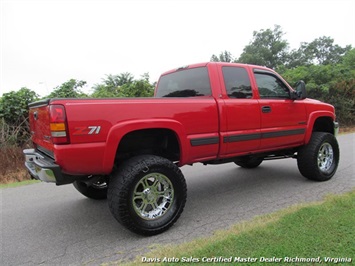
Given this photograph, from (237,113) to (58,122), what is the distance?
227 centimetres

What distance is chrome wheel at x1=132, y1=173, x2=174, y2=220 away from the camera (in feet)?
9.84

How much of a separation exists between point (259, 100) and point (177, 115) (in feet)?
4.95

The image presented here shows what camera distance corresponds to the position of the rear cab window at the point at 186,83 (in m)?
3.79

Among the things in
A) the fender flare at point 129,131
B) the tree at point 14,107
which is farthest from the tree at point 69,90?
the fender flare at point 129,131

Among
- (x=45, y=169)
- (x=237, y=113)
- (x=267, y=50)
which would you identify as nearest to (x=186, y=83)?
(x=237, y=113)

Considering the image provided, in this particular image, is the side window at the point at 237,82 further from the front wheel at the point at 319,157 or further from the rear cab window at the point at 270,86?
the front wheel at the point at 319,157

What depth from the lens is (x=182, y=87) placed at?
161 inches

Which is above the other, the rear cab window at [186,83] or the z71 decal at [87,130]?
the rear cab window at [186,83]

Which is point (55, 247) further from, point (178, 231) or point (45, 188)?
point (45, 188)

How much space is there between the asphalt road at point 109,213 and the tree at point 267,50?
41.9 meters

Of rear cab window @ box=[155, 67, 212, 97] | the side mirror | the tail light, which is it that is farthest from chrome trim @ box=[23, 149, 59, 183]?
the side mirror

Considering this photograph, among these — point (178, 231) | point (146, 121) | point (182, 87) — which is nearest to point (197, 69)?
Answer: point (182, 87)

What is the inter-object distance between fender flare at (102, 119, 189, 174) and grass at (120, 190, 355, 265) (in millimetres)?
997

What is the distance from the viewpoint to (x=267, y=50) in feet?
146
